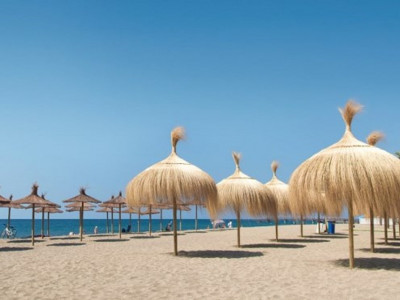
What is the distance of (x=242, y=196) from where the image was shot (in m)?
13.0

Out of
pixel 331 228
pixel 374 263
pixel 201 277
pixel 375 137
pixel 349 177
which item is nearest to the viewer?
pixel 201 277

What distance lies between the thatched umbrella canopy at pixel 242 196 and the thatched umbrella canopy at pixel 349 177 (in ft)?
12.7

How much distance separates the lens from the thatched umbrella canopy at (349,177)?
8.04 m

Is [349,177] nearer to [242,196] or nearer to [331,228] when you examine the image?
[242,196]

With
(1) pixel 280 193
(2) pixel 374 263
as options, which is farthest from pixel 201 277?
(1) pixel 280 193

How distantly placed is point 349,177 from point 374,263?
2893 millimetres

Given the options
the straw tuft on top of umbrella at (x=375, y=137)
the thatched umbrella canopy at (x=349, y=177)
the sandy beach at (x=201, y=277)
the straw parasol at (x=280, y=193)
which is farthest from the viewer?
the straw parasol at (x=280, y=193)

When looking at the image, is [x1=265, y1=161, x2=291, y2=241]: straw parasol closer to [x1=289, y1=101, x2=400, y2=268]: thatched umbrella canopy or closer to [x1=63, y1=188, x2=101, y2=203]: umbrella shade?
[x1=63, y1=188, x2=101, y2=203]: umbrella shade

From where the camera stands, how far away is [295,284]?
716 cm

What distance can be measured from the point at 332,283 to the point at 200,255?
499 centimetres

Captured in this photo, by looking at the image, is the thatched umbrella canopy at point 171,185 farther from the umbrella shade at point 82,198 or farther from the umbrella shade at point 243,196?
the umbrella shade at point 82,198

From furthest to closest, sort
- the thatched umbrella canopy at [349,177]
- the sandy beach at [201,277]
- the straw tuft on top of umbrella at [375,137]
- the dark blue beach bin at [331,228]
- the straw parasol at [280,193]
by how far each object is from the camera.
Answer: the dark blue beach bin at [331,228] < the straw parasol at [280,193] < the straw tuft on top of umbrella at [375,137] < the thatched umbrella canopy at [349,177] < the sandy beach at [201,277]

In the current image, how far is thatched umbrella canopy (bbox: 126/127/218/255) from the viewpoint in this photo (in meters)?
10.6

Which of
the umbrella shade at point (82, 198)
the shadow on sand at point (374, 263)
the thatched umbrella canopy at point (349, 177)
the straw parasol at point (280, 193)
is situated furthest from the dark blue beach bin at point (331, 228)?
the thatched umbrella canopy at point (349, 177)
